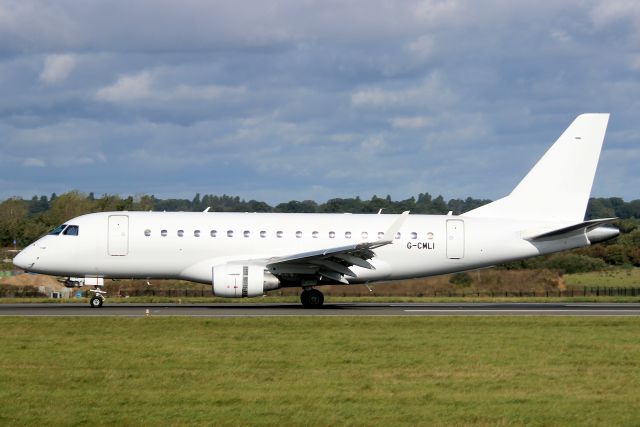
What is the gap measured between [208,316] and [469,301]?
16.9 m

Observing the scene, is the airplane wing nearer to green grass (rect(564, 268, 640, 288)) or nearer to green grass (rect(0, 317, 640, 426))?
green grass (rect(0, 317, 640, 426))

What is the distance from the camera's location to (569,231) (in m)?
37.5

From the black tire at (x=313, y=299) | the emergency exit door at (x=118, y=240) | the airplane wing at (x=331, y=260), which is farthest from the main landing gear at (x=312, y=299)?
the emergency exit door at (x=118, y=240)

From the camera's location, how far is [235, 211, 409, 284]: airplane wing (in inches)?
1363

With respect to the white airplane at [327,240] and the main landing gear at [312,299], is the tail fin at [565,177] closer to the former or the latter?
the white airplane at [327,240]

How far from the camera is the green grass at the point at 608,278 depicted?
60719mm

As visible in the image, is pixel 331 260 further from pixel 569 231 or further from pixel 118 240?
pixel 569 231

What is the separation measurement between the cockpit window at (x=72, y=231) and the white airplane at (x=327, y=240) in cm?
4

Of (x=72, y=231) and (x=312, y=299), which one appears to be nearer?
(x=72, y=231)

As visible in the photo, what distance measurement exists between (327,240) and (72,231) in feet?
32.0

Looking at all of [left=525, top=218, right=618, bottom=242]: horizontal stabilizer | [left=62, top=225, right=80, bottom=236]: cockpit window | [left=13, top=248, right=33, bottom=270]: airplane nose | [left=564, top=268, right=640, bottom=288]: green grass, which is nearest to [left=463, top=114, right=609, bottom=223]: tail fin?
[left=525, top=218, right=618, bottom=242]: horizontal stabilizer

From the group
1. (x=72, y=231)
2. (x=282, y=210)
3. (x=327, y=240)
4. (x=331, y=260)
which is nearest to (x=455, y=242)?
(x=327, y=240)

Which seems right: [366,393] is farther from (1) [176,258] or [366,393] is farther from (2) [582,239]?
(2) [582,239]

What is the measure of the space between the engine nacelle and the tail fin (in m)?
11.3
